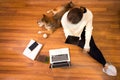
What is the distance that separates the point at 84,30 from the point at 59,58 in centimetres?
42

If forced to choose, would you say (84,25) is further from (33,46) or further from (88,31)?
(33,46)

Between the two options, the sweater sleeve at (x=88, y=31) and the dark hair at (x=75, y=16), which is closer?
the dark hair at (x=75, y=16)

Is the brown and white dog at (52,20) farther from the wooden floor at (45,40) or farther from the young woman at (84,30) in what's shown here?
the young woman at (84,30)

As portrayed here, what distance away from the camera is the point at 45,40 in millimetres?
2627

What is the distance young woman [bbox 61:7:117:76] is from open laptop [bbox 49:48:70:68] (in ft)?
0.67

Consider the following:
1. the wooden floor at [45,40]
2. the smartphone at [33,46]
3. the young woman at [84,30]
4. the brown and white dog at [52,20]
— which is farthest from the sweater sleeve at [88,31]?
the smartphone at [33,46]

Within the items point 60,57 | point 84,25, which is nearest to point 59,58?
point 60,57

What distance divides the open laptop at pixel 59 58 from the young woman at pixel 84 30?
0.67 feet

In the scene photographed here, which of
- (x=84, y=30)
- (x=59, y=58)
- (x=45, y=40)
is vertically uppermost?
(x=84, y=30)

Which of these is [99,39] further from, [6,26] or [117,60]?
[6,26]

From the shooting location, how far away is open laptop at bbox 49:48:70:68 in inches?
92.6

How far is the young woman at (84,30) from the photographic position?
215 centimetres

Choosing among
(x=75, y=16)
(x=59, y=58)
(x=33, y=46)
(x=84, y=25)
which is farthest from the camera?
(x=33, y=46)

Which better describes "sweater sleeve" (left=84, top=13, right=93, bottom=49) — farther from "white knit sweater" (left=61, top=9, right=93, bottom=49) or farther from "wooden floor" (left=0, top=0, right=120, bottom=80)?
"wooden floor" (left=0, top=0, right=120, bottom=80)
